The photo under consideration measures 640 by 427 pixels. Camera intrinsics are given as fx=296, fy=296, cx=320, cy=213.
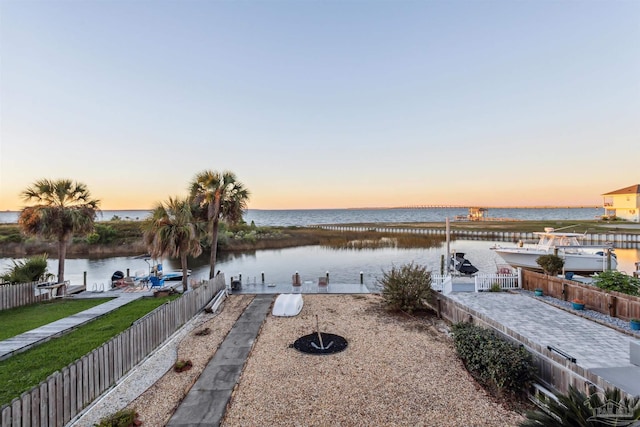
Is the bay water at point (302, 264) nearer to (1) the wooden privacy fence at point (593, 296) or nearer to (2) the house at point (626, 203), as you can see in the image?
(1) the wooden privacy fence at point (593, 296)

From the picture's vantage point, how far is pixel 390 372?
22.6 ft

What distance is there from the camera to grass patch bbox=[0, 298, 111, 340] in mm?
9445

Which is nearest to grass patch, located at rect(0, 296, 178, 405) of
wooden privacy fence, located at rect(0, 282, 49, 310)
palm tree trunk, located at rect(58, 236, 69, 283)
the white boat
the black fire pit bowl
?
wooden privacy fence, located at rect(0, 282, 49, 310)

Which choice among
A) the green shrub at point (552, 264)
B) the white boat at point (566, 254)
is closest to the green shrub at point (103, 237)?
the white boat at point (566, 254)

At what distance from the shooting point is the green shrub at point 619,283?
33.4 ft

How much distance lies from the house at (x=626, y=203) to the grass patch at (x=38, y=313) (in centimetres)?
7922

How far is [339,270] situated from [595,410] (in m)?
19.8

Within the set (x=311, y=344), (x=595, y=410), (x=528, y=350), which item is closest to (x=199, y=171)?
(x=311, y=344)

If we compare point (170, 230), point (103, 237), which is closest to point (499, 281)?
point (170, 230)

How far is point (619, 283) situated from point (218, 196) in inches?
658

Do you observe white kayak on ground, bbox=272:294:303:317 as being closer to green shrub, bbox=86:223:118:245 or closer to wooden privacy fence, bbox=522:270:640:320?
wooden privacy fence, bbox=522:270:640:320

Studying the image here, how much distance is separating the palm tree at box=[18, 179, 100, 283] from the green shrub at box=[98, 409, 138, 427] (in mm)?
13033

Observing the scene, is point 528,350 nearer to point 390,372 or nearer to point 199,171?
point 390,372

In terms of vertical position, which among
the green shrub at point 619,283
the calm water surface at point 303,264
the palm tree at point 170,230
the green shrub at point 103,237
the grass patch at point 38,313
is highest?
the palm tree at point 170,230
